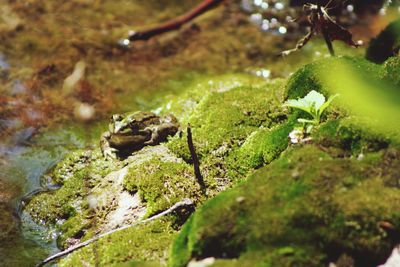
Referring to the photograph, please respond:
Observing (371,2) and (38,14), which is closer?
(38,14)

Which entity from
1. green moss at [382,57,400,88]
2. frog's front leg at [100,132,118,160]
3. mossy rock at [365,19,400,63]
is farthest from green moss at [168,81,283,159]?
mossy rock at [365,19,400,63]

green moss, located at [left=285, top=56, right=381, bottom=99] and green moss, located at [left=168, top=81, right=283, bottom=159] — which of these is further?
green moss, located at [left=168, top=81, right=283, bottom=159]

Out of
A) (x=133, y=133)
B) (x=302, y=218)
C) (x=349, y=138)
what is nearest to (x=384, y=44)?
(x=349, y=138)

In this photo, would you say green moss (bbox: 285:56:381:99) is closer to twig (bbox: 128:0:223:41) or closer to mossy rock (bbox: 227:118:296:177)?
mossy rock (bbox: 227:118:296:177)

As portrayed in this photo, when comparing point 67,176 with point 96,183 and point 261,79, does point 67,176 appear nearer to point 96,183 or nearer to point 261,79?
point 96,183

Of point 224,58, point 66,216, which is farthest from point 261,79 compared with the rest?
point 66,216

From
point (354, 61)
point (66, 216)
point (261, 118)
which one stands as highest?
point (354, 61)

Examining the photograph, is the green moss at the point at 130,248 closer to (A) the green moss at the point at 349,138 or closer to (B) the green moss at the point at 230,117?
(B) the green moss at the point at 230,117
